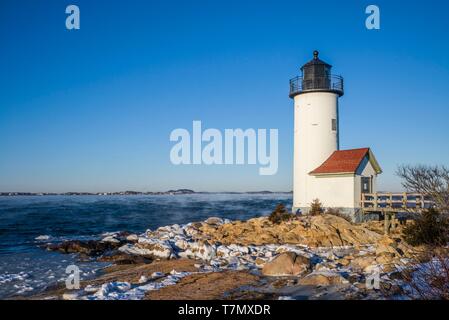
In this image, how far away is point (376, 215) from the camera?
2058cm

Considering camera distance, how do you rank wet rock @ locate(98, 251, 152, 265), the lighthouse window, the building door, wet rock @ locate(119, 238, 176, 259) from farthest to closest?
the lighthouse window
the building door
wet rock @ locate(119, 238, 176, 259)
wet rock @ locate(98, 251, 152, 265)

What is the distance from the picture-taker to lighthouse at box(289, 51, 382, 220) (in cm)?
2036

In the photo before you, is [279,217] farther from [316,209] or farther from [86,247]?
[86,247]

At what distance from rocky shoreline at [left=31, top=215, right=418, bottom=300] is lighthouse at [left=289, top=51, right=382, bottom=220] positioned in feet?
8.01

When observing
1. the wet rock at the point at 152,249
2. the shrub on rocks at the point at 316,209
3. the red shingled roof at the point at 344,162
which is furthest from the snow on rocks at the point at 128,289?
the red shingled roof at the point at 344,162

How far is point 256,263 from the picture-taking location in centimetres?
1261

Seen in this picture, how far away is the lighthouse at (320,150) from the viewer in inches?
802

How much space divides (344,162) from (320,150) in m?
1.65

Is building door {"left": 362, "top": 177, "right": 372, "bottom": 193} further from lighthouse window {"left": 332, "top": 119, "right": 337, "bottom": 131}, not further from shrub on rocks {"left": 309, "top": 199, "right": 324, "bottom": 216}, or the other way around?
lighthouse window {"left": 332, "top": 119, "right": 337, "bottom": 131}

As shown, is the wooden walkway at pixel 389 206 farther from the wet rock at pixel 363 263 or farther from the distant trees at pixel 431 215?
the wet rock at pixel 363 263

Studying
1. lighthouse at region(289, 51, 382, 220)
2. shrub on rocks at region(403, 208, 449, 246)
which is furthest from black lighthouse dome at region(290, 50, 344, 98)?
shrub on rocks at region(403, 208, 449, 246)

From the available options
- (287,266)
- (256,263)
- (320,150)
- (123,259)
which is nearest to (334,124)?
(320,150)

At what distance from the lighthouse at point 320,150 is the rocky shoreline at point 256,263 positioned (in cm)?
244

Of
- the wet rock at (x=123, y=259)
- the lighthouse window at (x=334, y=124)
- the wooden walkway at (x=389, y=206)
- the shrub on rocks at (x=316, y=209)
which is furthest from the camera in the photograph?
the lighthouse window at (x=334, y=124)
